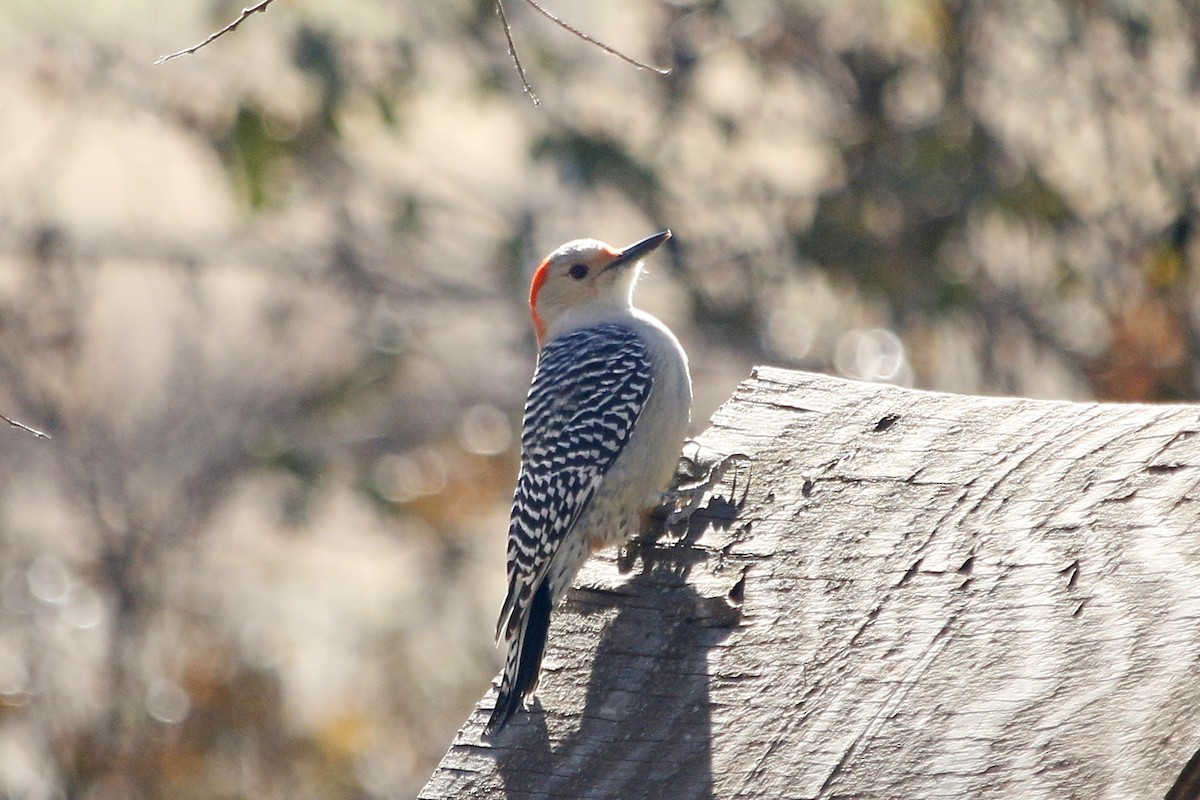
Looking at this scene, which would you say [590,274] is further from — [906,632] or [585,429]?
[906,632]

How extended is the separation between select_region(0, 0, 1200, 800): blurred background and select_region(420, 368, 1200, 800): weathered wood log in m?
5.06

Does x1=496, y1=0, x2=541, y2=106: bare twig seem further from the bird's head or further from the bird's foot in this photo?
the bird's head

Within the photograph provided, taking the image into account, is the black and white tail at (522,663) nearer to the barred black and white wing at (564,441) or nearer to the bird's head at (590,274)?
the barred black and white wing at (564,441)

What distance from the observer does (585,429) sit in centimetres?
446

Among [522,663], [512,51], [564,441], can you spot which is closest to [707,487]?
[522,663]

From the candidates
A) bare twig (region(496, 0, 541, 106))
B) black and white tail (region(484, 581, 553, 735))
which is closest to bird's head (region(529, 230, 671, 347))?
black and white tail (region(484, 581, 553, 735))

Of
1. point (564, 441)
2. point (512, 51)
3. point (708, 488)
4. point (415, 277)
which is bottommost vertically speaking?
point (708, 488)

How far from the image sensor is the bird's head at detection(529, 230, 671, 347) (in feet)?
17.4

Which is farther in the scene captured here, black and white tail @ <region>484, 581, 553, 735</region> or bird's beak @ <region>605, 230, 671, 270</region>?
bird's beak @ <region>605, 230, 671, 270</region>

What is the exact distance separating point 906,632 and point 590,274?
9.27 ft

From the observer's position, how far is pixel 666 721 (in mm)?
2721

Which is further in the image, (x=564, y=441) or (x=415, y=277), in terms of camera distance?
(x=415, y=277)

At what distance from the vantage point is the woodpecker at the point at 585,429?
388 cm

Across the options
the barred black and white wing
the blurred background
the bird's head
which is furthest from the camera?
the blurred background
